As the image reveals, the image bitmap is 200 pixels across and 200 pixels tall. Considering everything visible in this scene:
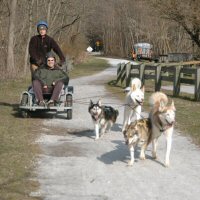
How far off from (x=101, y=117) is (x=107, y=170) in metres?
2.79

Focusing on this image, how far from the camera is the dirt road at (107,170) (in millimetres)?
6434

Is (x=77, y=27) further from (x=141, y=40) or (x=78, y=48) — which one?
(x=141, y=40)

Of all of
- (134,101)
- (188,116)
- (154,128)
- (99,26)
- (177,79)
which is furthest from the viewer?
(99,26)

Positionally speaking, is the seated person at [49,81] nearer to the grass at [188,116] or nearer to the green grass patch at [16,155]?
the green grass patch at [16,155]

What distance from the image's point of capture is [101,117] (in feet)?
33.9

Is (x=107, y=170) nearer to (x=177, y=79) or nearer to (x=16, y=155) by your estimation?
(x=16, y=155)

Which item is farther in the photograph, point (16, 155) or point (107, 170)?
point (16, 155)

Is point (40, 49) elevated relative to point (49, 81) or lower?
elevated

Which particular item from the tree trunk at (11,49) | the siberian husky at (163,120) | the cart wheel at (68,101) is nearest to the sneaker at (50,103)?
the cart wheel at (68,101)

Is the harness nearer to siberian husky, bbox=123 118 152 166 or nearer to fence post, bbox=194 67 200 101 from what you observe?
siberian husky, bbox=123 118 152 166

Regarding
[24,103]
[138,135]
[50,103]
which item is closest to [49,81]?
[50,103]

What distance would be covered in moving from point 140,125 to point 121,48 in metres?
74.0

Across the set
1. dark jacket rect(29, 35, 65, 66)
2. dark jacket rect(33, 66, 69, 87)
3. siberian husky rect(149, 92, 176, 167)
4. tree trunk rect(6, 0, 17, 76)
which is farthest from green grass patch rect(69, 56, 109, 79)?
siberian husky rect(149, 92, 176, 167)

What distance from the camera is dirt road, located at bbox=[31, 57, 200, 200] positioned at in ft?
21.1
